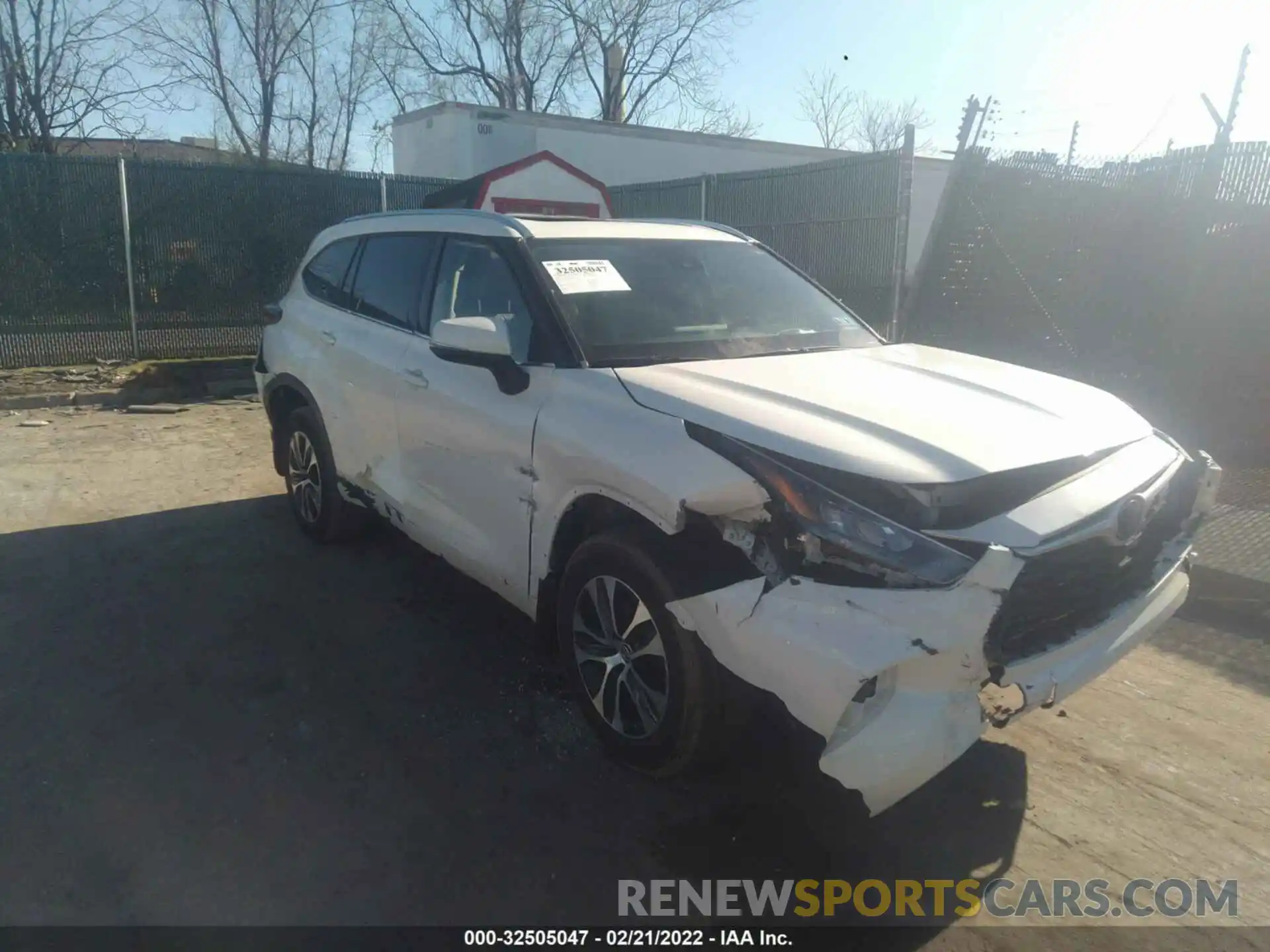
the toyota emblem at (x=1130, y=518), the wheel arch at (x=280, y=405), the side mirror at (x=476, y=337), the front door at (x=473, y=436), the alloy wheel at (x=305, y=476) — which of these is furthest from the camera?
the wheel arch at (x=280, y=405)

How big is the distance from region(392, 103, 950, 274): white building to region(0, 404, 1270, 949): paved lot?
601 inches

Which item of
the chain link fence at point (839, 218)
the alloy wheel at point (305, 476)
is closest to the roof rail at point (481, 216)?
the alloy wheel at point (305, 476)

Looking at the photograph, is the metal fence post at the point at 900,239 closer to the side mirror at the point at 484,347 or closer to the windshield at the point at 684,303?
the windshield at the point at 684,303

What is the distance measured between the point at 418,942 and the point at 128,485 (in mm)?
5394

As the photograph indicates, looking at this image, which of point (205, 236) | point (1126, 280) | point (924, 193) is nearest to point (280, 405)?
point (1126, 280)

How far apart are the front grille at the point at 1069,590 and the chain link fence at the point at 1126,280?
5.12 m

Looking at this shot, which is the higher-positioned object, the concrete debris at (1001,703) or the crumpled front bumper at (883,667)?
the crumpled front bumper at (883,667)

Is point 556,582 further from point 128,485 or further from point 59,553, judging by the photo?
point 128,485

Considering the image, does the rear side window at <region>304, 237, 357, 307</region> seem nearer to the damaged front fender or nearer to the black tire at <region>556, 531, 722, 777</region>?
the black tire at <region>556, 531, 722, 777</region>

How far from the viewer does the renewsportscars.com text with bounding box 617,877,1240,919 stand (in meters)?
2.61

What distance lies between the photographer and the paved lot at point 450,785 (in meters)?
2.65

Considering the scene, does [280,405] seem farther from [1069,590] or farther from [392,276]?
[1069,590]

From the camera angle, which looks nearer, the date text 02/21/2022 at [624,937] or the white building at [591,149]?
the date text 02/21/2022 at [624,937]

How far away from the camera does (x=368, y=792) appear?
3072mm
